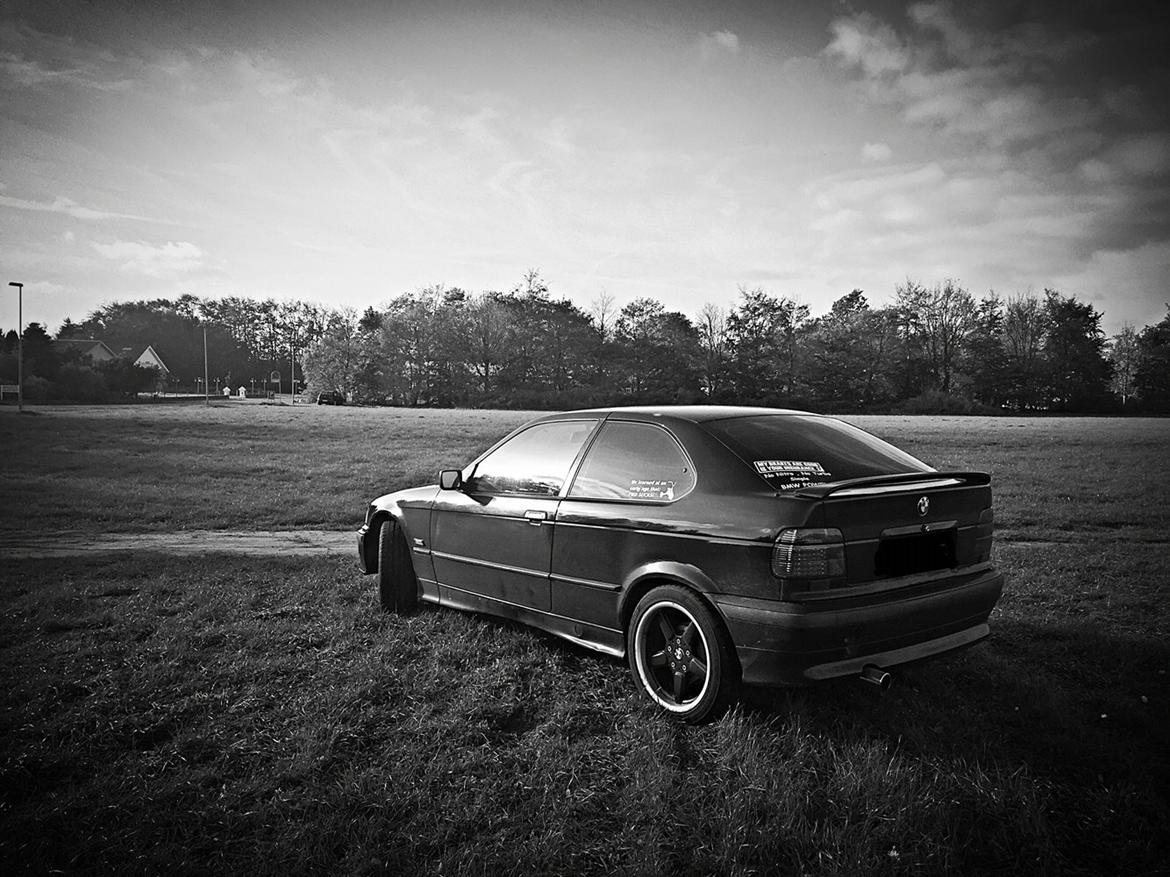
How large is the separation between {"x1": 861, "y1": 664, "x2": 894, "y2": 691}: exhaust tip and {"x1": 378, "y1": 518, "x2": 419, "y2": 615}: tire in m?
3.30

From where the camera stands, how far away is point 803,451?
12.4 feet

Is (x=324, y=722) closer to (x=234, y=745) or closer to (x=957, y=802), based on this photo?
(x=234, y=745)

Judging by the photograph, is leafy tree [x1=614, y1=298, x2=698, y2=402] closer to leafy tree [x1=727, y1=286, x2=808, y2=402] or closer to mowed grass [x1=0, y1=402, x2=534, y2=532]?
leafy tree [x1=727, y1=286, x2=808, y2=402]

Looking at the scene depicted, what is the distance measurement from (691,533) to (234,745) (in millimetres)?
2255

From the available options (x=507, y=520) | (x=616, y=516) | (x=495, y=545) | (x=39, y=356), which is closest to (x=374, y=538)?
(x=495, y=545)

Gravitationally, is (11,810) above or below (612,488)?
below

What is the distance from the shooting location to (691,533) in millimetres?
3461

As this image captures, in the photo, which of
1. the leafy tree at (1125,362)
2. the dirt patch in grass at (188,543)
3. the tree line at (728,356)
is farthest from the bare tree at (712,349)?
the dirt patch in grass at (188,543)

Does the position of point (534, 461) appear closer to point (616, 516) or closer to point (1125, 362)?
point (616, 516)

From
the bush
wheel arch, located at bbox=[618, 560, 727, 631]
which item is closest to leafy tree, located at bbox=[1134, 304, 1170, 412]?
the bush

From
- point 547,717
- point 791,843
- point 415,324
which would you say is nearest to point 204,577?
point 547,717

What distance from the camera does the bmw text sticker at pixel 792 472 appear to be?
3.43 meters

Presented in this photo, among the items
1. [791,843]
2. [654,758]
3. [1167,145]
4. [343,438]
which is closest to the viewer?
[791,843]

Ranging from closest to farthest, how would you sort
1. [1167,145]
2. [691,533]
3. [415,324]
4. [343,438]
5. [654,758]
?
[654,758], [691,533], [1167,145], [343,438], [415,324]
